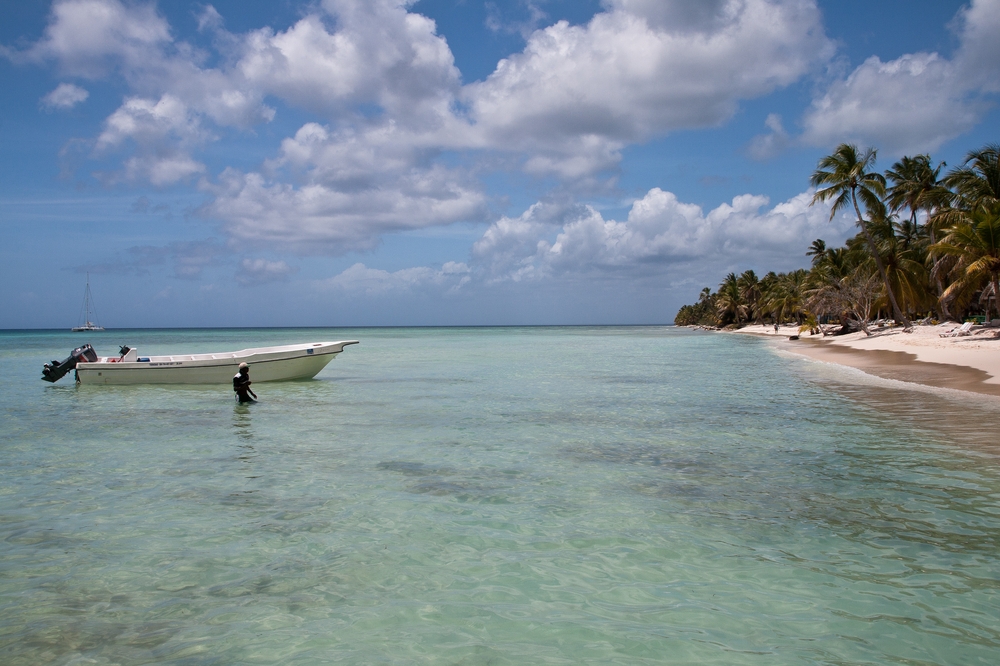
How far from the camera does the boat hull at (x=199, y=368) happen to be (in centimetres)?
2119

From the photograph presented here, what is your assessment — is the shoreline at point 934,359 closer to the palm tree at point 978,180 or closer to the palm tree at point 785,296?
the palm tree at point 978,180

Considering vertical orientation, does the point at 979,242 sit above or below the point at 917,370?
above

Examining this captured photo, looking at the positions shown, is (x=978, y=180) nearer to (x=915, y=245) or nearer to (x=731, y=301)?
Answer: (x=915, y=245)

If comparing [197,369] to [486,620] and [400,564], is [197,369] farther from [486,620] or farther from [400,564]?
[486,620]

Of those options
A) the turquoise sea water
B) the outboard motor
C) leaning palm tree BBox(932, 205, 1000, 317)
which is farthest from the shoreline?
the outboard motor

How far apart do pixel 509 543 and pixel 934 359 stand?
85.8ft

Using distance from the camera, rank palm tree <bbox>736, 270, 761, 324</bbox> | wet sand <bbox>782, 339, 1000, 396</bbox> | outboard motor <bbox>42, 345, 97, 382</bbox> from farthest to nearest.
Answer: palm tree <bbox>736, 270, 761, 324</bbox> < outboard motor <bbox>42, 345, 97, 382</bbox> < wet sand <bbox>782, 339, 1000, 396</bbox>

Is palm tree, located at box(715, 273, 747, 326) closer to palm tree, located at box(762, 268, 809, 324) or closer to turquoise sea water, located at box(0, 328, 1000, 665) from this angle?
palm tree, located at box(762, 268, 809, 324)

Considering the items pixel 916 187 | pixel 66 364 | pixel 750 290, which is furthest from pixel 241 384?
pixel 750 290

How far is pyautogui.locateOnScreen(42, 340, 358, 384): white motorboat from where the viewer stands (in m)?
21.2

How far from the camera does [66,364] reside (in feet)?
72.5

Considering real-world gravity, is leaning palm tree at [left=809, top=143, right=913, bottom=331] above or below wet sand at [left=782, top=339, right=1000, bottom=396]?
above

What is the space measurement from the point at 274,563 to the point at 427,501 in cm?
219

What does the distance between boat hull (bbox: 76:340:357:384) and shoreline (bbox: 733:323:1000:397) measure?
18471mm
